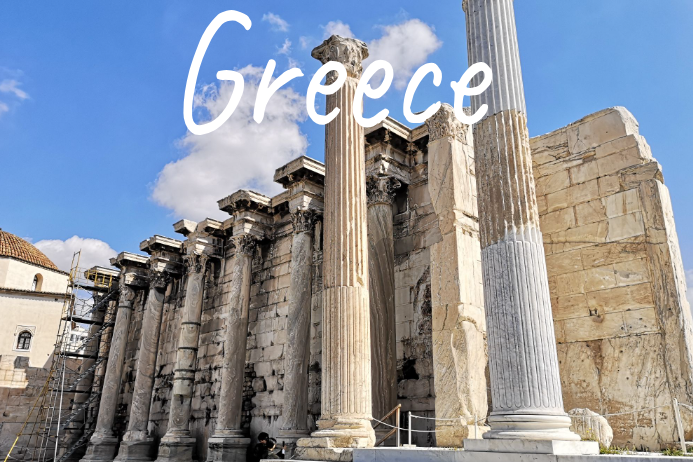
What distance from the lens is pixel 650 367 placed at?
361 inches

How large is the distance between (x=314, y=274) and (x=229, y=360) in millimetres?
3303

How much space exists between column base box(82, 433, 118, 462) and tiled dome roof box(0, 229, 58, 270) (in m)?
16.9

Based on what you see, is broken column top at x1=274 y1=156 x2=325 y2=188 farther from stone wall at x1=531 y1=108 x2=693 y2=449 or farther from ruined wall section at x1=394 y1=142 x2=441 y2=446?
stone wall at x1=531 y1=108 x2=693 y2=449

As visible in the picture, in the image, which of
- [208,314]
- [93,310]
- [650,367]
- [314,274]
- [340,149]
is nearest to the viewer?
[650,367]

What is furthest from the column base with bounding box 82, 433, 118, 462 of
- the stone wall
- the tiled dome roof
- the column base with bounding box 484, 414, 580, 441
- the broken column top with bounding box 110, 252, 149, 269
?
the tiled dome roof

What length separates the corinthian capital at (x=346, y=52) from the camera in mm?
11516

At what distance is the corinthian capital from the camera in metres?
11.5

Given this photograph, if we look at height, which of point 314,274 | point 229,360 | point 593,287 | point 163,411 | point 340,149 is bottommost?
point 163,411

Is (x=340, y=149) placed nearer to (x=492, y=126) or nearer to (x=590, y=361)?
(x=492, y=126)

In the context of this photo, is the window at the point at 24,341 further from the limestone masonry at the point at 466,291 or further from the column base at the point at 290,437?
the column base at the point at 290,437

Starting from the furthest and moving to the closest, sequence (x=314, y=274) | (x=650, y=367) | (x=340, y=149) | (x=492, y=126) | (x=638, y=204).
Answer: (x=314, y=274) → (x=340, y=149) → (x=638, y=204) → (x=650, y=367) → (x=492, y=126)

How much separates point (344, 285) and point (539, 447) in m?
4.76

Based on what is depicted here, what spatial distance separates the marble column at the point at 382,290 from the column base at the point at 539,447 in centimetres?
434

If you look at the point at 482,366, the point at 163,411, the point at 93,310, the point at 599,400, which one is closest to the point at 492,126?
the point at 482,366
